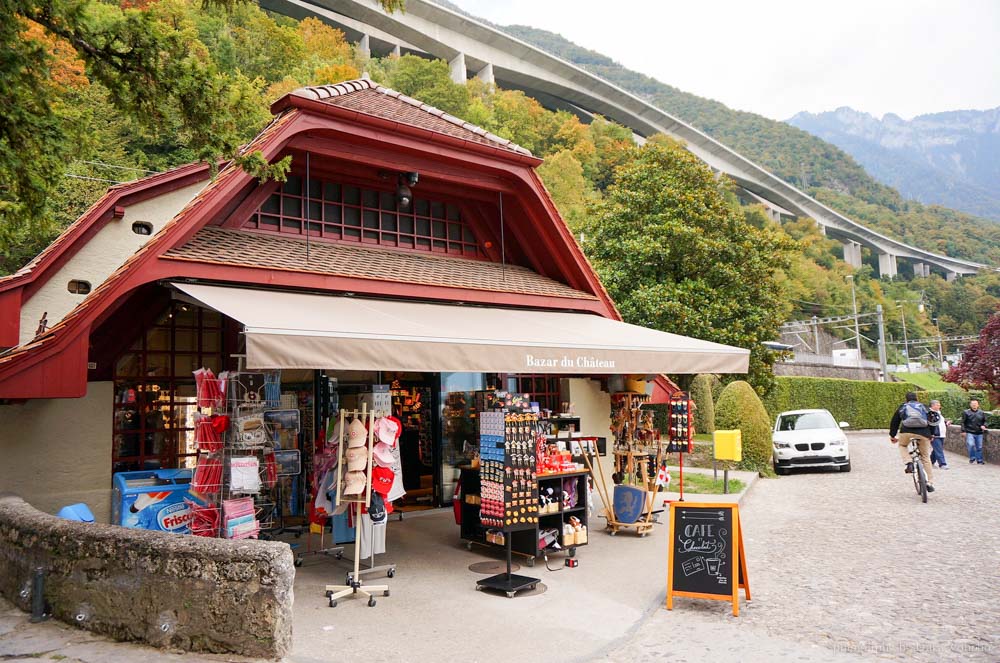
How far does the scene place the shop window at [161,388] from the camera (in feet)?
26.1

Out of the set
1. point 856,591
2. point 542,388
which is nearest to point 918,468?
point 856,591

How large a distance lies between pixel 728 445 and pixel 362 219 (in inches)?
340

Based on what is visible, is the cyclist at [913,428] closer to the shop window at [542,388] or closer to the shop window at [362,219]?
the shop window at [542,388]

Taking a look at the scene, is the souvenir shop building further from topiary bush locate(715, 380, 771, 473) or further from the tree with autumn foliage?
the tree with autumn foliage

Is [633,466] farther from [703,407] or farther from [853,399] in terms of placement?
[853,399]

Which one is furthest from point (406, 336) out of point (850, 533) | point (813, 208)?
point (813, 208)

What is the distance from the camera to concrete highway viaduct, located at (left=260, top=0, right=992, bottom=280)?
57.4 m

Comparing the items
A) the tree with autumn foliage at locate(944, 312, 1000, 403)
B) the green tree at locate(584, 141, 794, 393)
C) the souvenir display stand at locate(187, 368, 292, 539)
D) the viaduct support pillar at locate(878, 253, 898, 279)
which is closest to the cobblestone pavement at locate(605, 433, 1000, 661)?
the souvenir display stand at locate(187, 368, 292, 539)

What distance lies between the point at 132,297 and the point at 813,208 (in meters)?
106

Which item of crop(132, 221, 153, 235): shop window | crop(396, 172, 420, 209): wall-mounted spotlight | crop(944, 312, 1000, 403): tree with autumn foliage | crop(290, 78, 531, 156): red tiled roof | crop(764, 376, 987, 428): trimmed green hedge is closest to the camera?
crop(290, 78, 531, 156): red tiled roof

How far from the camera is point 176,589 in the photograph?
486cm

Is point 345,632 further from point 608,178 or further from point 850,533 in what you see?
point 608,178

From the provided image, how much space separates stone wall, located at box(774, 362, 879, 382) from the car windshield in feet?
54.9

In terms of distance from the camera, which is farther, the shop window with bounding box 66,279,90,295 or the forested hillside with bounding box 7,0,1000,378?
the shop window with bounding box 66,279,90,295
